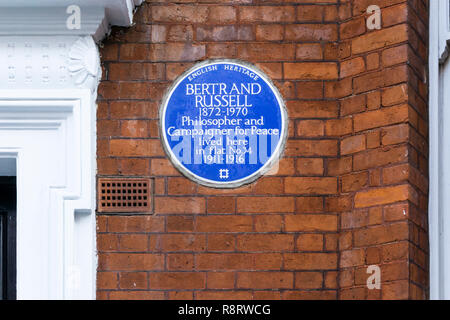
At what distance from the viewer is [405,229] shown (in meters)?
6.39

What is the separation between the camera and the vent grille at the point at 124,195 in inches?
263

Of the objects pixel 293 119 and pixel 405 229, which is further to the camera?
pixel 293 119

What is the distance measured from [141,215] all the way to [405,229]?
4.17 feet

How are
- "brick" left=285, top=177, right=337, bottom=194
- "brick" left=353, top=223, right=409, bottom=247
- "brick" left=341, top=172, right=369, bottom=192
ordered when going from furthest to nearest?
"brick" left=285, top=177, right=337, bottom=194 < "brick" left=341, top=172, right=369, bottom=192 < "brick" left=353, top=223, right=409, bottom=247

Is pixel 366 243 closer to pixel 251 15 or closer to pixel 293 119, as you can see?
pixel 293 119

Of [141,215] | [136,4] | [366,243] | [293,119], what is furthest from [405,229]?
[136,4]

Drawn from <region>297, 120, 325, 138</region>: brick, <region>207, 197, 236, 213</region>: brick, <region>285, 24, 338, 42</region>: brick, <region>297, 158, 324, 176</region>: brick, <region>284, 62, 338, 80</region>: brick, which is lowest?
<region>207, 197, 236, 213</region>: brick

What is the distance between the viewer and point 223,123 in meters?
6.77

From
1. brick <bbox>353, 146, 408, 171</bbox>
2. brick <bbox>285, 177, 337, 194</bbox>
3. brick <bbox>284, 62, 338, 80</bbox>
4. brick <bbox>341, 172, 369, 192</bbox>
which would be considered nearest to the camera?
brick <bbox>353, 146, 408, 171</bbox>

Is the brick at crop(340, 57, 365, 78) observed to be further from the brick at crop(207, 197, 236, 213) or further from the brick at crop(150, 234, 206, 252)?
the brick at crop(150, 234, 206, 252)

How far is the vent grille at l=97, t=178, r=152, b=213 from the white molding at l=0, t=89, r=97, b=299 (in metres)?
0.06

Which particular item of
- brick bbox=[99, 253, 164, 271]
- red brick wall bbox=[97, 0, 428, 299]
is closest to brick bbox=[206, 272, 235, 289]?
red brick wall bbox=[97, 0, 428, 299]

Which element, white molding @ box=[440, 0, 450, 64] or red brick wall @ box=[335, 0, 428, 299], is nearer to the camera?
red brick wall @ box=[335, 0, 428, 299]

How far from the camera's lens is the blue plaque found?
673 centimetres
